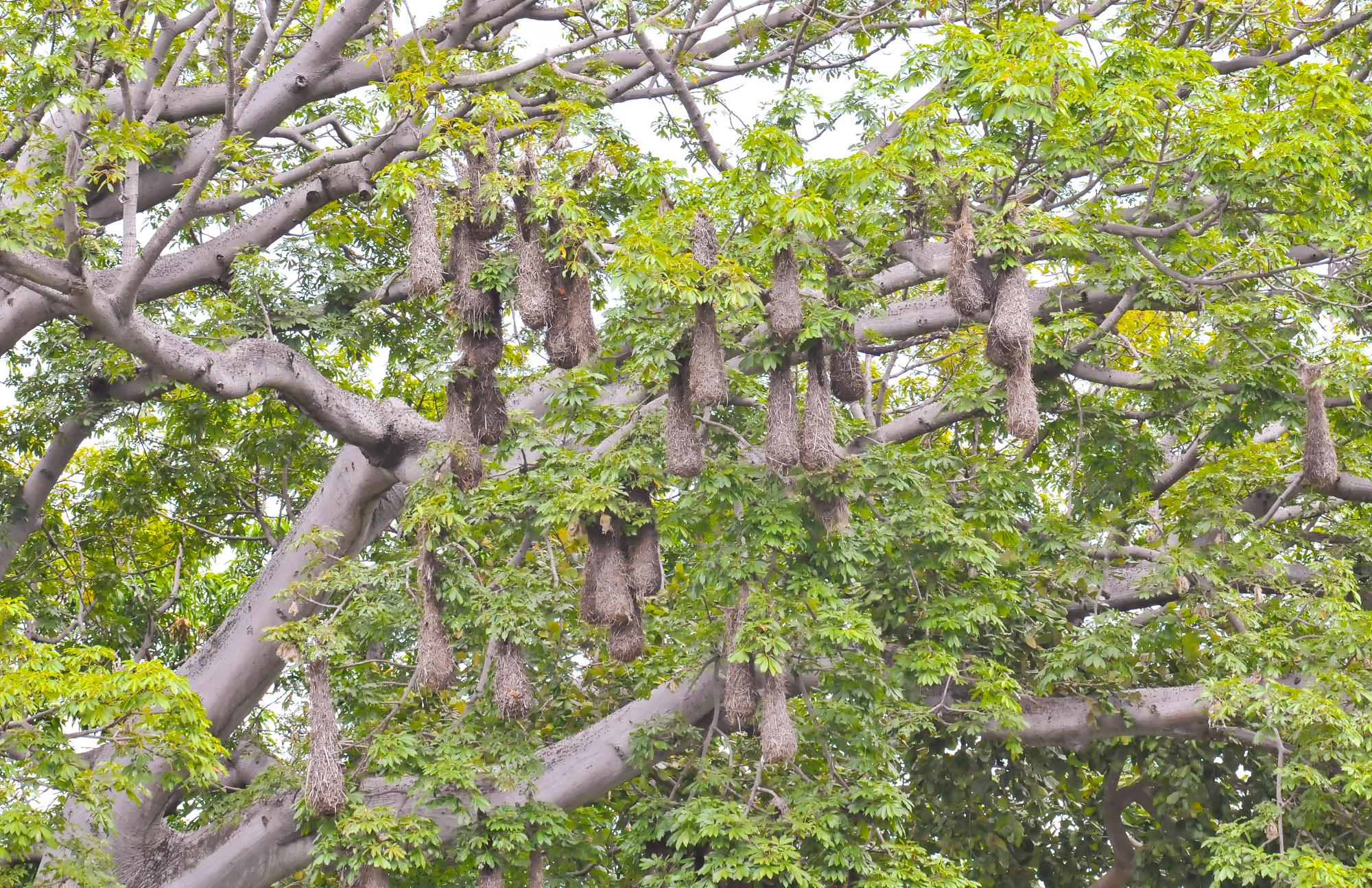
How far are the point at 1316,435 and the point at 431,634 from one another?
A: 5049 mm

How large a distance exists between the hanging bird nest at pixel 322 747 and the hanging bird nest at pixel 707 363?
2577 mm

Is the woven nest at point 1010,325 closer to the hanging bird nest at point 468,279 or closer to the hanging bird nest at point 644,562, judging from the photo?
the hanging bird nest at point 644,562

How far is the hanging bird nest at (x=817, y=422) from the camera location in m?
8.18

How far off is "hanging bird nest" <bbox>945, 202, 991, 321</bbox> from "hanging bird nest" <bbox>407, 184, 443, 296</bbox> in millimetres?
2630

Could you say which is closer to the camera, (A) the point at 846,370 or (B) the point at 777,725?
(B) the point at 777,725

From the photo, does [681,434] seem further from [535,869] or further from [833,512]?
[535,869]

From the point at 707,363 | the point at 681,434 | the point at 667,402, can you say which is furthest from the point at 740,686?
the point at 707,363

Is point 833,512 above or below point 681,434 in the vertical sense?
below

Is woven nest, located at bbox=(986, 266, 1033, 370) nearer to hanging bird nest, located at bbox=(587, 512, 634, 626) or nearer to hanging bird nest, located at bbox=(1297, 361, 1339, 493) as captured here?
hanging bird nest, located at bbox=(1297, 361, 1339, 493)

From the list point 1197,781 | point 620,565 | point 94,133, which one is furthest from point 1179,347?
point 94,133

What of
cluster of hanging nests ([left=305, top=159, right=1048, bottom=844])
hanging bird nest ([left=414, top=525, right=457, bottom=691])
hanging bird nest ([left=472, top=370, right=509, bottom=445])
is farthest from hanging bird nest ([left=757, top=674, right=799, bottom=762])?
hanging bird nest ([left=472, top=370, right=509, bottom=445])

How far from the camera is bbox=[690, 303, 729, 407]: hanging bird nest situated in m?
7.79

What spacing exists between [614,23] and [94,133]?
4142 millimetres

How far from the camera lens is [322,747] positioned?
860 cm
